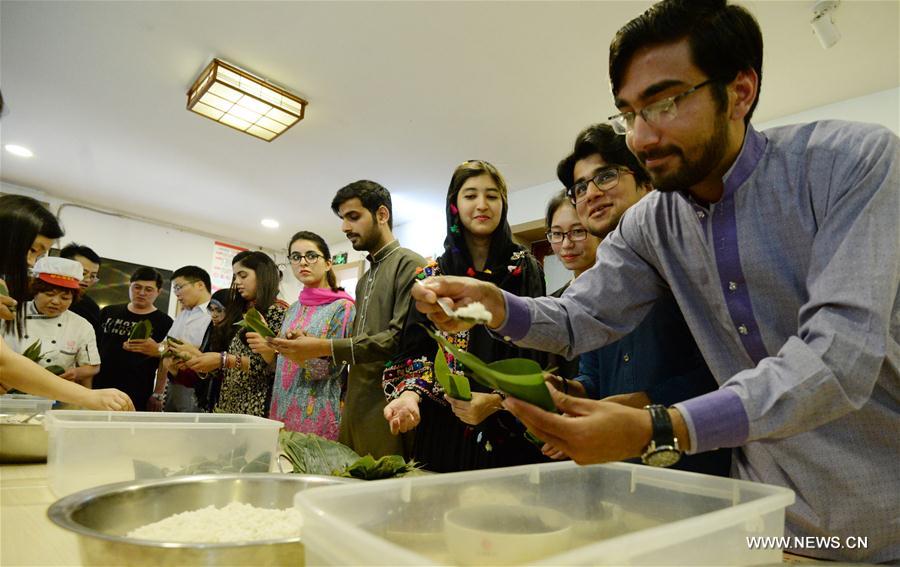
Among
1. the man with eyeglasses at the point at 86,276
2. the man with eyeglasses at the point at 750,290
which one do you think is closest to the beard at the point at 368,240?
the man with eyeglasses at the point at 750,290

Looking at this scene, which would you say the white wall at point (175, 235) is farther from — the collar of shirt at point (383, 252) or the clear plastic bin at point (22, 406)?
the clear plastic bin at point (22, 406)

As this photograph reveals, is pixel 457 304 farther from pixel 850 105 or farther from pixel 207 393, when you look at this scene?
pixel 850 105

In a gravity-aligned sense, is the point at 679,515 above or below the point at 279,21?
below

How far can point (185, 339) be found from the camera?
3.85 meters

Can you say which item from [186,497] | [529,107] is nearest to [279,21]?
[529,107]

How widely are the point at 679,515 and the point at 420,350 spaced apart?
3.74 ft

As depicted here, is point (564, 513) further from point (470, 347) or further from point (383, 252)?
point (383, 252)

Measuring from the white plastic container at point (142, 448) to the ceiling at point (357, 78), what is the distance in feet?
7.94

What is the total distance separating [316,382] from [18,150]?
Answer: 192 inches

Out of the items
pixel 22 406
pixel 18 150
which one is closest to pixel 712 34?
pixel 22 406

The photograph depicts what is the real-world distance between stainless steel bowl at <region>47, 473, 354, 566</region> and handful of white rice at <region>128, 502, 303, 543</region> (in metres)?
0.05

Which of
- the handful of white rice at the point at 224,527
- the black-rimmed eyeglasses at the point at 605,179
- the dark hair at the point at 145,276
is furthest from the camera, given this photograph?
the dark hair at the point at 145,276

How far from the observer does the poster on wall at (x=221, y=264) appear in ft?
25.2

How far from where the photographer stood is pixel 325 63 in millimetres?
3221
